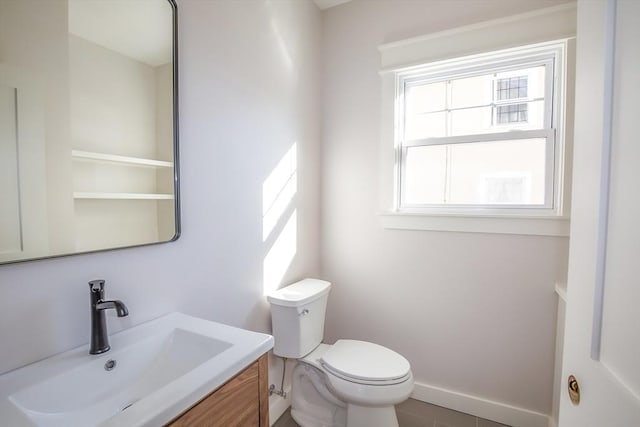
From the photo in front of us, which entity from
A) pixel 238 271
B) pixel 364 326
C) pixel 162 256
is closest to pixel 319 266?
pixel 364 326

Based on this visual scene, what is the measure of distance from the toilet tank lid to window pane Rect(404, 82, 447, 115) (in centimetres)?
130

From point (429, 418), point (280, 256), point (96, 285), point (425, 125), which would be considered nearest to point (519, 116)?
point (425, 125)

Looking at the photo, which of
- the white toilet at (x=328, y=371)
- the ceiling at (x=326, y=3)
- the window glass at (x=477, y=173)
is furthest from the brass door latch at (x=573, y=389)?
the ceiling at (x=326, y=3)

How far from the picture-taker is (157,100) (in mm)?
1085

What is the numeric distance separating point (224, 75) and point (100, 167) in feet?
2.29

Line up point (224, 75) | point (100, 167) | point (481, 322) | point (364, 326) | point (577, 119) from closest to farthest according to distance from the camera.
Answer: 1. point (577, 119)
2. point (100, 167)
3. point (224, 75)
4. point (481, 322)
5. point (364, 326)

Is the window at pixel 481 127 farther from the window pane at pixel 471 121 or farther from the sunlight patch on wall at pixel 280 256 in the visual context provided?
the sunlight patch on wall at pixel 280 256

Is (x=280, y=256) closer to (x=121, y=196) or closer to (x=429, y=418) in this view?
(x=121, y=196)

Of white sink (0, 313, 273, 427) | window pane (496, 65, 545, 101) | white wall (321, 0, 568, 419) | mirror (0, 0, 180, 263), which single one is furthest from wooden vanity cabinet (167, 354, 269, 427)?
window pane (496, 65, 545, 101)

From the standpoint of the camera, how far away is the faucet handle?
838 mm

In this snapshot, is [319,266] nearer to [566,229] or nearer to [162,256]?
[162,256]

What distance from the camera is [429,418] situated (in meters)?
1.80

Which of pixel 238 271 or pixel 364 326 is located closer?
pixel 238 271

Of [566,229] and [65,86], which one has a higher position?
[65,86]
